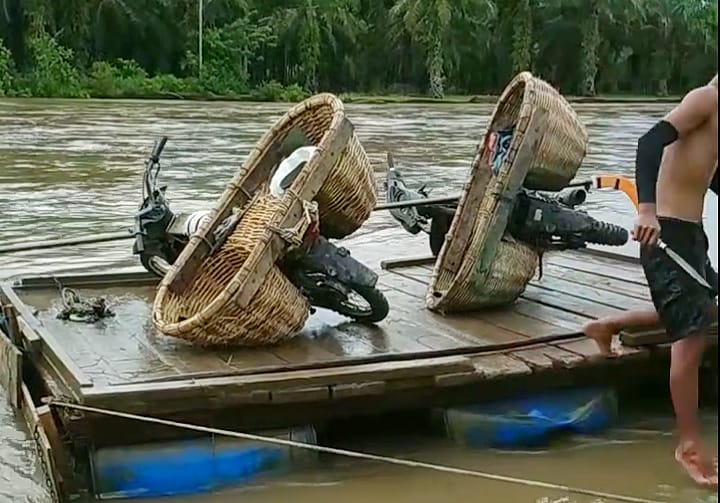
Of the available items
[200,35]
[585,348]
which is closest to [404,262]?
[585,348]

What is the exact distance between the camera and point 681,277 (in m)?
3.83

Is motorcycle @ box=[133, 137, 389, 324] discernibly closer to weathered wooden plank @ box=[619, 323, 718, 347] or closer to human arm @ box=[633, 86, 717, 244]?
weathered wooden plank @ box=[619, 323, 718, 347]

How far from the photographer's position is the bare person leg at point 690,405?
12.9 ft

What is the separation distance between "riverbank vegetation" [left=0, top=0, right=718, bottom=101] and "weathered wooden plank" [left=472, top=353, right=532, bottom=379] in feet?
107

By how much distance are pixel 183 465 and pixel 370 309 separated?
1.20 meters

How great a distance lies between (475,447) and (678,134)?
1.48 m

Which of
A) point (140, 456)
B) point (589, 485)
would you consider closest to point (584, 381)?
point (589, 485)

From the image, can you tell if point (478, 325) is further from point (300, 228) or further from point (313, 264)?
point (300, 228)

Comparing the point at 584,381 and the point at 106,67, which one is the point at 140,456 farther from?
the point at 106,67

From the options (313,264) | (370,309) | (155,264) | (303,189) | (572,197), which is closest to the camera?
(303,189)

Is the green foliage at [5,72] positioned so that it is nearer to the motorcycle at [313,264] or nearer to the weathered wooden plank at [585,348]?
the motorcycle at [313,264]

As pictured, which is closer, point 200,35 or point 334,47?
point 200,35

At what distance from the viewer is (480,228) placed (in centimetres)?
501

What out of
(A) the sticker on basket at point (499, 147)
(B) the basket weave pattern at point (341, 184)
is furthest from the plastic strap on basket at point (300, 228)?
(A) the sticker on basket at point (499, 147)
